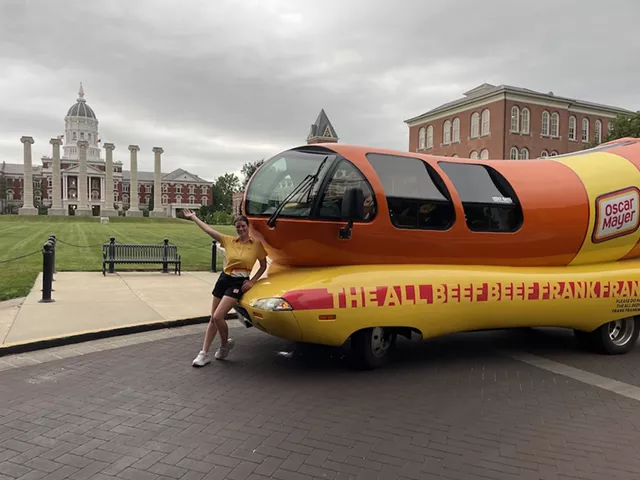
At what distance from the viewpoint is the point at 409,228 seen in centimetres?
609

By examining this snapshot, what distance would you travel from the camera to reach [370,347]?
586cm

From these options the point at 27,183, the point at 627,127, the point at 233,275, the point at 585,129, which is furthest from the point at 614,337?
the point at 27,183

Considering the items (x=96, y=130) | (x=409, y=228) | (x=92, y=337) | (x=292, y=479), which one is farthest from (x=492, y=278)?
(x=96, y=130)

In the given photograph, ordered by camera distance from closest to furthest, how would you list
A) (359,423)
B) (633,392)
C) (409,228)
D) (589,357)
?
(359,423), (633,392), (409,228), (589,357)

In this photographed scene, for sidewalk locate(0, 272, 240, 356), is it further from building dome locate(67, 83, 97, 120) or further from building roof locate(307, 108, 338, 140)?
building dome locate(67, 83, 97, 120)

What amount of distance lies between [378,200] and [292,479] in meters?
3.29

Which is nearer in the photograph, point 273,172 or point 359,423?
point 359,423

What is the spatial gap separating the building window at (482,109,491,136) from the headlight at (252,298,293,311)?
53.6m

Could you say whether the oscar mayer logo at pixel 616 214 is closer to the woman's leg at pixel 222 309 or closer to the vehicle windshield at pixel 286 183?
the vehicle windshield at pixel 286 183

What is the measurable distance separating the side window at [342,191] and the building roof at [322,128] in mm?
68990

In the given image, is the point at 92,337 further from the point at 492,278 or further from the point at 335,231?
the point at 492,278

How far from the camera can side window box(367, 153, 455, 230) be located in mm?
6020

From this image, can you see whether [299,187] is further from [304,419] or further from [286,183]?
[304,419]

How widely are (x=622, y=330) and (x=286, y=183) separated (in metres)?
5.34
